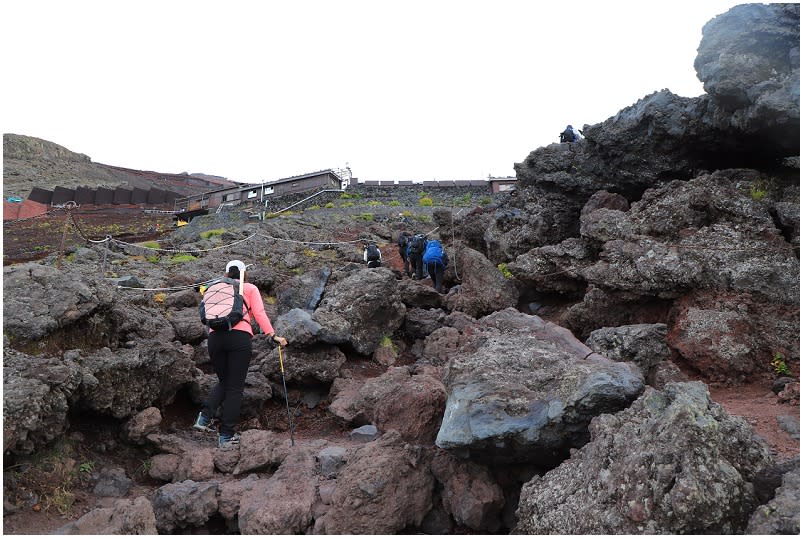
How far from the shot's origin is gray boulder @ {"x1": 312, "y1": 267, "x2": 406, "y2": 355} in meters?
8.95

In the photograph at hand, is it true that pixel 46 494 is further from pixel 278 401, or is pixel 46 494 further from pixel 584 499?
pixel 584 499

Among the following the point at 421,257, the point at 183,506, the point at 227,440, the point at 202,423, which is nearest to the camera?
the point at 183,506

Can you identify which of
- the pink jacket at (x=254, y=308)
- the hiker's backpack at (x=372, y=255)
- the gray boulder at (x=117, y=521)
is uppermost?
the pink jacket at (x=254, y=308)

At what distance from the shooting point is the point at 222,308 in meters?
6.48

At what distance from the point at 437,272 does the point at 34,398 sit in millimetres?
9966

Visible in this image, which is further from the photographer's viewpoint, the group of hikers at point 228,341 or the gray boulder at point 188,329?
the gray boulder at point 188,329

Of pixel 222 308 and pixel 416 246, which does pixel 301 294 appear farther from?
pixel 416 246

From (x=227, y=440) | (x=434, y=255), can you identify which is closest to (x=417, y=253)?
(x=434, y=255)

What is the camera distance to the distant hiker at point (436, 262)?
44.6 ft

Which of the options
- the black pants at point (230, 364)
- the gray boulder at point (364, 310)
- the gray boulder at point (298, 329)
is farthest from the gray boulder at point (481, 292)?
the black pants at point (230, 364)

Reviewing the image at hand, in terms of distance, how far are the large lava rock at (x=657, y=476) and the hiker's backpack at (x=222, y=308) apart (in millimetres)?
3900

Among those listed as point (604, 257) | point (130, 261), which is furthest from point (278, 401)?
point (130, 261)

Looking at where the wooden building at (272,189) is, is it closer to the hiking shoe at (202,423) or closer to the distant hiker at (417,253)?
the distant hiker at (417,253)

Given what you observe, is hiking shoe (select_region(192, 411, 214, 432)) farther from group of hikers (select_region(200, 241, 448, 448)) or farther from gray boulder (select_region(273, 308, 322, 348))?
gray boulder (select_region(273, 308, 322, 348))
